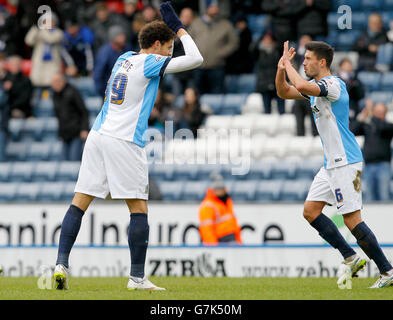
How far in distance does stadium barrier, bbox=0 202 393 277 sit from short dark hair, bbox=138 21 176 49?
4.49 m

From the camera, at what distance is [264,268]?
41.6ft

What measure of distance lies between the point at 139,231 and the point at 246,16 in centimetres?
1199

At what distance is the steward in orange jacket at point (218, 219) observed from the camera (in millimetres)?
13859

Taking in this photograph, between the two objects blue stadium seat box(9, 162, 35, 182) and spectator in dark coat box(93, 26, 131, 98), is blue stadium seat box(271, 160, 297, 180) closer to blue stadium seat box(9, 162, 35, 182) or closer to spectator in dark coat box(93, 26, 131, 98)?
spectator in dark coat box(93, 26, 131, 98)

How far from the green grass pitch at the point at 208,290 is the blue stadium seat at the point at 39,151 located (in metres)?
8.44

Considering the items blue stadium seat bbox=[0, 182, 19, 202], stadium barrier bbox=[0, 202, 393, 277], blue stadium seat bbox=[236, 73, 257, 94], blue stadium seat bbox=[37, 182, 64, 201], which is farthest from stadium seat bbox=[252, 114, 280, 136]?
blue stadium seat bbox=[0, 182, 19, 202]

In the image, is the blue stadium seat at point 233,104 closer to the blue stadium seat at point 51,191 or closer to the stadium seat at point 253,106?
the stadium seat at point 253,106

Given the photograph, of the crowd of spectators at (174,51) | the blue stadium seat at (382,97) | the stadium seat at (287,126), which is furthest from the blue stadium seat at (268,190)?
the blue stadium seat at (382,97)

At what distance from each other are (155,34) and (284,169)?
8148 millimetres

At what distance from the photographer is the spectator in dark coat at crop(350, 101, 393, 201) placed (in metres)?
15.1

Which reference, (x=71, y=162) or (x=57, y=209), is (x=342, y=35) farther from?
(x=57, y=209)

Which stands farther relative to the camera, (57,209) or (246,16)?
(246,16)
